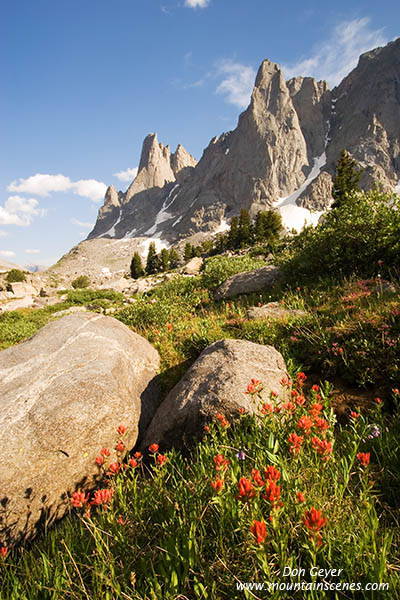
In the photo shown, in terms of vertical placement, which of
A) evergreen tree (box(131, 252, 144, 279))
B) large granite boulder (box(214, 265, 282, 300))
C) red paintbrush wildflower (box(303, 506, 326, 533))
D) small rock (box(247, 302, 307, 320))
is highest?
evergreen tree (box(131, 252, 144, 279))

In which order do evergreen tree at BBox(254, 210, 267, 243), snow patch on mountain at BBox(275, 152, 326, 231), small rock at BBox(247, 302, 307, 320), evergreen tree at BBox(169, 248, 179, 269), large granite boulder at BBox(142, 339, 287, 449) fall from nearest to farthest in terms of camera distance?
large granite boulder at BBox(142, 339, 287, 449), small rock at BBox(247, 302, 307, 320), evergreen tree at BBox(254, 210, 267, 243), evergreen tree at BBox(169, 248, 179, 269), snow patch on mountain at BBox(275, 152, 326, 231)

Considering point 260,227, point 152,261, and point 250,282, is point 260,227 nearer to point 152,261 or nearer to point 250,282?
point 152,261

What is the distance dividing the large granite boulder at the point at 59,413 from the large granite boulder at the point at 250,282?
225 inches

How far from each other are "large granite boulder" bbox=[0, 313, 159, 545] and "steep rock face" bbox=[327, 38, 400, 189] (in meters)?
153

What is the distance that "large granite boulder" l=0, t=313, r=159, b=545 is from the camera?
2.80 metres

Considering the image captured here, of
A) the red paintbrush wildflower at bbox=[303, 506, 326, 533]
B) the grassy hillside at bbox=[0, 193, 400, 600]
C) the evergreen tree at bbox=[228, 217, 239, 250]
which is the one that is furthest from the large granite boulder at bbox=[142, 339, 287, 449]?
the evergreen tree at bbox=[228, 217, 239, 250]

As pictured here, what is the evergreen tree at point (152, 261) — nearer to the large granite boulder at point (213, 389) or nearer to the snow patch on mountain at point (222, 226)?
the large granite boulder at point (213, 389)

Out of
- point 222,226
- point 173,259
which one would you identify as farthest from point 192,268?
point 222,226

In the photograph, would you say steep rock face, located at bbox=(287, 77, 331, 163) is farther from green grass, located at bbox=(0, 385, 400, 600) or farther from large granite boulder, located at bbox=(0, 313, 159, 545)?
green grass, located at bbox=(0, 385, 400, 600)

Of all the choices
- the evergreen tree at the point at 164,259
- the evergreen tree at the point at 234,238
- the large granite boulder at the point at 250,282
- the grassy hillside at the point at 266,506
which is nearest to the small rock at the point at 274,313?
the grassy hillside at the point at 266,506

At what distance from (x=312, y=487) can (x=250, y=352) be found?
2359 mm

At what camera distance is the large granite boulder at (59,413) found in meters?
2.80

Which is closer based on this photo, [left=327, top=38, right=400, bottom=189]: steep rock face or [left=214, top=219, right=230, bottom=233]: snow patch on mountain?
[left=327, top=38, right=400, bottom=189]: steep rock face

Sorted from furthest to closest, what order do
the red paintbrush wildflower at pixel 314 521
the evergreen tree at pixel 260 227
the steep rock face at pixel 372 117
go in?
the steep rock face at pixel 372 117, the evergreen tree at pixel 260 227, the red paintbrush wildflower at pixel 314 521
